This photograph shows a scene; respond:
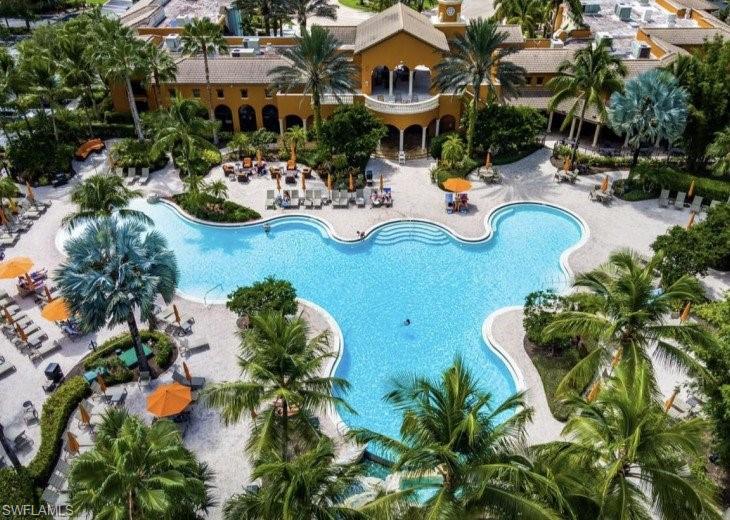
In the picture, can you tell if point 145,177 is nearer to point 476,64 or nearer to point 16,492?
point 476,64

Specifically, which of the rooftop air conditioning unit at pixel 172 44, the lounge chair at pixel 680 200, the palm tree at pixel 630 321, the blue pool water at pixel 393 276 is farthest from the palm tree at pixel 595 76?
the rooftop air conditioning unit at pixel 172 44

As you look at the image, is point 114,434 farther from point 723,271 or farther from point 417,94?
point 417,94

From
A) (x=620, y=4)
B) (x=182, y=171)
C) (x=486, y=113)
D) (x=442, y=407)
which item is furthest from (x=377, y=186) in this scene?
(x=620, y=4)

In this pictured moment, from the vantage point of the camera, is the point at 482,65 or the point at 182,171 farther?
the point at 182,171

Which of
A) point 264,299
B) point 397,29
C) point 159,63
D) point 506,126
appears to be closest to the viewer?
point 264,299

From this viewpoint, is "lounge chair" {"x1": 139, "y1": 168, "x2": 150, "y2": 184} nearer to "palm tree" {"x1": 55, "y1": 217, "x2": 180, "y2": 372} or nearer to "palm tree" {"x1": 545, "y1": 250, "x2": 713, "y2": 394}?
"palm tree" {"x1": 55, "y1": 217, "x2": 180, "y2": 372}

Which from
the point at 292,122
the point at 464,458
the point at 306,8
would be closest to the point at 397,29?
the point at 292,122
